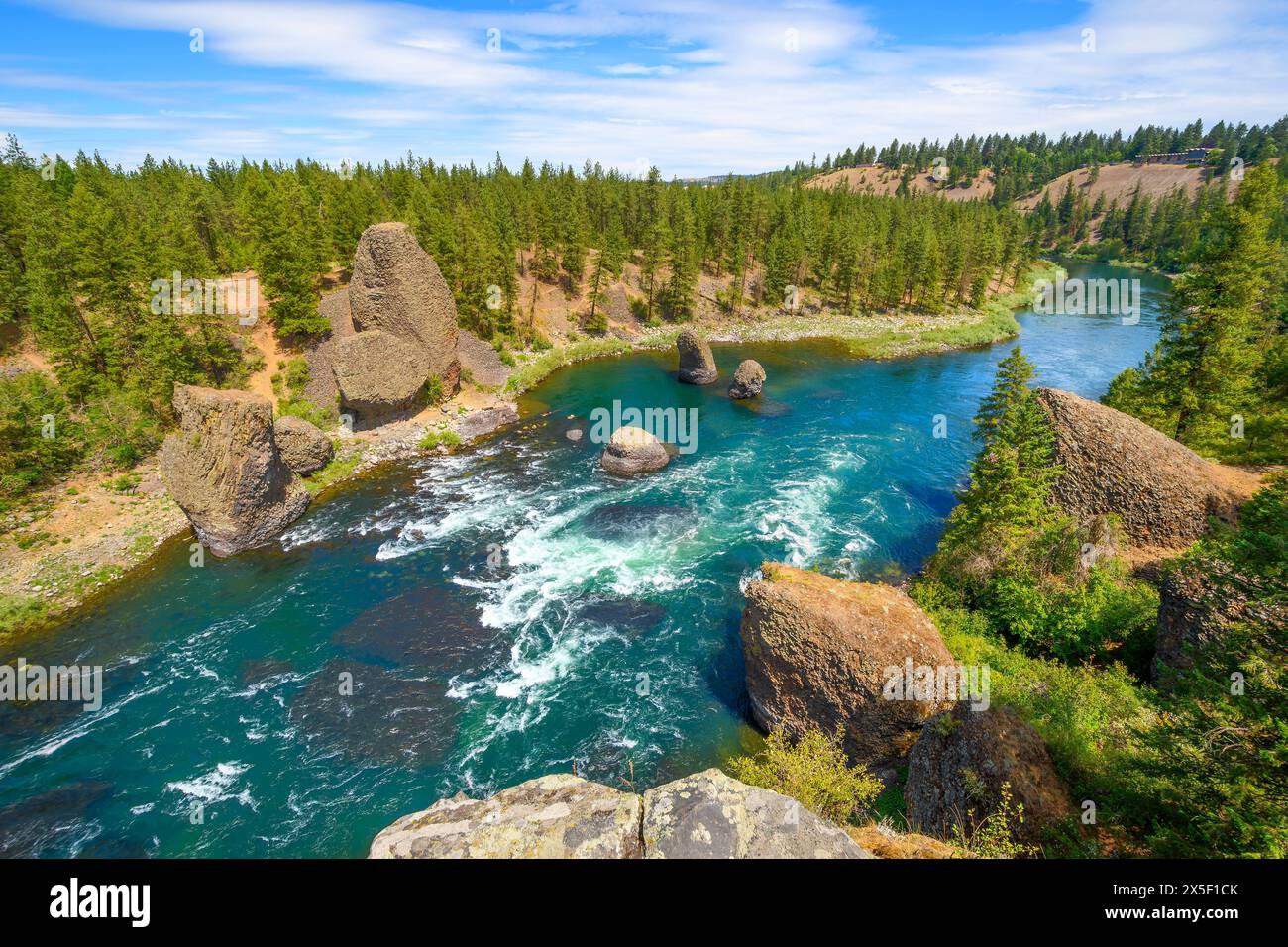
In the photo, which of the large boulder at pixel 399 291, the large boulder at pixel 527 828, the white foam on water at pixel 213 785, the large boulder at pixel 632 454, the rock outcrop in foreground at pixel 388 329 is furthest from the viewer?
the large boulder at pixel 399 291

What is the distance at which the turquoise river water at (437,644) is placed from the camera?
20.2m

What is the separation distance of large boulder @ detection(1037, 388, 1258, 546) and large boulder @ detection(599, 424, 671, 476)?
26053 millimetres

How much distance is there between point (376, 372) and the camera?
48.2 metres

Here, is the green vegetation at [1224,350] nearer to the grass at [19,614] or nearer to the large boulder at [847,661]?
the large boulder at [847,661]

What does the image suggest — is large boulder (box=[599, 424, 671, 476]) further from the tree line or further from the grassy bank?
the tree line

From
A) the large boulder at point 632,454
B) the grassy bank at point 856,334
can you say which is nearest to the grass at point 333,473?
the large boulder at point 632,454

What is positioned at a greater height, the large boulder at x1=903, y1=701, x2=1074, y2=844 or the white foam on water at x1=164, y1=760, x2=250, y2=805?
the large boulder at x1=903, y1=701, x2=1074, y2=844

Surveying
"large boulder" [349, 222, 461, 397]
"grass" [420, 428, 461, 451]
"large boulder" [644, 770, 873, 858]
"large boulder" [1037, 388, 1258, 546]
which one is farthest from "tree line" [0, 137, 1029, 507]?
"large boulder" [1037, 388, 1258, 546]

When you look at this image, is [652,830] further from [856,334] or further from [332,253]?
[856,334]

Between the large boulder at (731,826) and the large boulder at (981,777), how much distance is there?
24.2ft

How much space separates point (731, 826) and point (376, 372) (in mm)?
48805

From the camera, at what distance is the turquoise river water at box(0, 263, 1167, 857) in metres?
20.2

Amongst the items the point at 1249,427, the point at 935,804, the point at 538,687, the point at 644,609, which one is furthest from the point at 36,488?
the point at 1249,427
